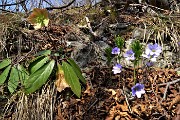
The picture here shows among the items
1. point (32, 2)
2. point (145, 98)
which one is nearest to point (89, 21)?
point (145, 98)

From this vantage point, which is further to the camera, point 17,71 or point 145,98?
point 17,71

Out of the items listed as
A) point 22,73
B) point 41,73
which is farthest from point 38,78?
point 22,73

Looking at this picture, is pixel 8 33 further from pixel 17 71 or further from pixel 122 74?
pixel 122 74

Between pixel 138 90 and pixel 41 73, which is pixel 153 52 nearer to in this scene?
pixel 138 90

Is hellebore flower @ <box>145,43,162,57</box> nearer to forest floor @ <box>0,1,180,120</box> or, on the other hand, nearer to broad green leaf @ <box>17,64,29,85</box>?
forest floor @ <box>0,1,180,120</box>

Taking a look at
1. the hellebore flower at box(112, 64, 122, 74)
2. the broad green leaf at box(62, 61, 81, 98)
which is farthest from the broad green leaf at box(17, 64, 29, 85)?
the hellebore flower at box(112, 64, 122, 74)

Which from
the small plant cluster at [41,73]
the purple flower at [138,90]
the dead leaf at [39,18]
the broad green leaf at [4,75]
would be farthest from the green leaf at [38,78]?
the purple flower at [138,90]
